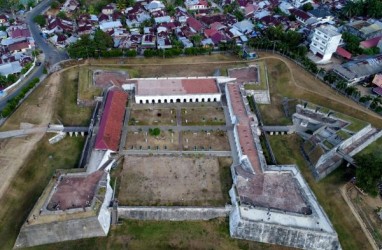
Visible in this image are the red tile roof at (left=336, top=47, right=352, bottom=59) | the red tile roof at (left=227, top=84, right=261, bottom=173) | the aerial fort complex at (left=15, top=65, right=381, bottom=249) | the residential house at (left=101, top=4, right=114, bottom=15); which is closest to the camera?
the aerial fort complex at (left=15, top=65, right=381, bottom=249)

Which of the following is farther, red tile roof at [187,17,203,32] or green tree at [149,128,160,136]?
red tile roof at [187,17,203,32]

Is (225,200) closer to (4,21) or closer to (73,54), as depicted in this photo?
(73,54)

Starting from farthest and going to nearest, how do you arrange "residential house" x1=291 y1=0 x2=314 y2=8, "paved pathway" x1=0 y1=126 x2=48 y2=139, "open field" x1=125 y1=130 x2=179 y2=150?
"residential house" x1=291 y1=0 x2=314 y2=8
"paved pathway" x1=0 y1=126 x2=48 y2=139
"open field" x1=125 y1=130 x2=179 y2=150

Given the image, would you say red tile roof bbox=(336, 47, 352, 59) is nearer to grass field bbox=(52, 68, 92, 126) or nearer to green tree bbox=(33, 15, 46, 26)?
grass field bbox=(52, 68, 92, 126)

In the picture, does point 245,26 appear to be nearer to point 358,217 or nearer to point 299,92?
point 299,92

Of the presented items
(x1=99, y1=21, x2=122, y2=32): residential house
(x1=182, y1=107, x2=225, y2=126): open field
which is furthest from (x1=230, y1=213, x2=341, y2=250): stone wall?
(x1=99, y1=21, x2=122, y2=32): residential house

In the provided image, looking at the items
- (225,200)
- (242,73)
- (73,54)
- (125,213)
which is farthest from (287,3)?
(125,213)

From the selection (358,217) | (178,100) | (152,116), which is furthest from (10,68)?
A: (358,217)
